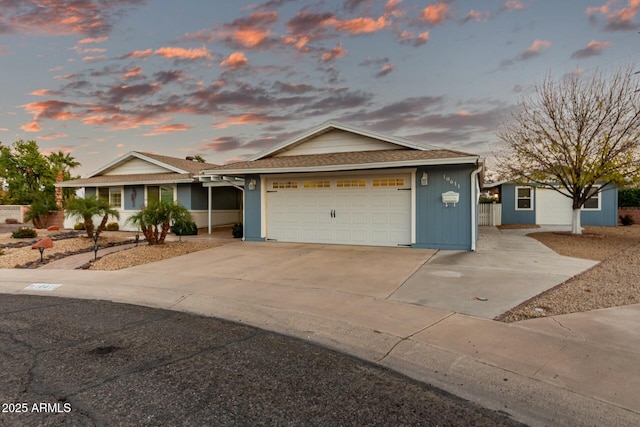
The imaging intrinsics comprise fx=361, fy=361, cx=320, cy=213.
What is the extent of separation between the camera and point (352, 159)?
39.6 feet

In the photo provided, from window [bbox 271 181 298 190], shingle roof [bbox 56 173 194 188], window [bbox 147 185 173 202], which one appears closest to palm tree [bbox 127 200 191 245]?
window [bbox 271 181 298 190]

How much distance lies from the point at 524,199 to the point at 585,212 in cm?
321

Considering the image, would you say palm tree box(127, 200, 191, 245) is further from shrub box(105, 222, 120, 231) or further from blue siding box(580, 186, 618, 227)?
blue siding box(580, 186, 618, 227)

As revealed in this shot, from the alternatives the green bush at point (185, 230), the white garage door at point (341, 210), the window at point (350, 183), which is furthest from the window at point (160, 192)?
the window at point (350, 183)

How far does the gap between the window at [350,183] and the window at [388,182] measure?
1.30 ft

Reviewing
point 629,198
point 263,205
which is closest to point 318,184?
point 263,205

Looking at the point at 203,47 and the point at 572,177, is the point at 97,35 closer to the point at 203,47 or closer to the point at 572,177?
the point at 203,47

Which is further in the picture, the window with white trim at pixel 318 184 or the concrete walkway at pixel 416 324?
the window with white trim at pixel 318 184

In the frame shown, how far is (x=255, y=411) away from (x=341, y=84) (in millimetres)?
15044

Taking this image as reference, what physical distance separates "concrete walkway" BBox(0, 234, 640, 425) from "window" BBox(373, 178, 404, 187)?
127 inches

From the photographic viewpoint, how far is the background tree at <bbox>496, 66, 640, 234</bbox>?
13.9 m

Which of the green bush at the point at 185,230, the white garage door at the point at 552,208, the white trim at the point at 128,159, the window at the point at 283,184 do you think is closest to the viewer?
the window at the point at 283,184

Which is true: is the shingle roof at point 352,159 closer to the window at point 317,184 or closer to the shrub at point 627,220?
the window at point 317,184

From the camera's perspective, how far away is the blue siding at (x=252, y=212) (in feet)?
45.6
